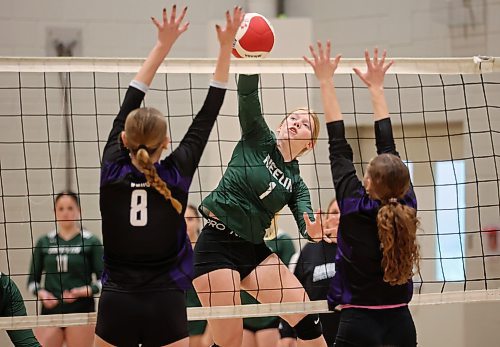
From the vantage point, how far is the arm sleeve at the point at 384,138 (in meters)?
3.95

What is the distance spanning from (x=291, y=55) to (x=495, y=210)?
7.88 feet

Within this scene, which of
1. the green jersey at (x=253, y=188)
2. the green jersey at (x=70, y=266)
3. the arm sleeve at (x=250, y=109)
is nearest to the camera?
the arm sleeve at (x=250, y=109)

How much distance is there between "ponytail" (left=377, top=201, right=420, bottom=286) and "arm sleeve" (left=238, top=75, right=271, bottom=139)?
1.30 meters

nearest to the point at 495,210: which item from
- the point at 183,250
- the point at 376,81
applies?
the point at 376,81

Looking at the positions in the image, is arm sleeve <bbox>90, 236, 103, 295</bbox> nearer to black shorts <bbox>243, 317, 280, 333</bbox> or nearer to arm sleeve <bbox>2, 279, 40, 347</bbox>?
black shorts <bbox>243, 317, 280, 333</bbox>

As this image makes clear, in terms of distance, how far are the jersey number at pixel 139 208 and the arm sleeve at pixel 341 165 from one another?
2.84 feet

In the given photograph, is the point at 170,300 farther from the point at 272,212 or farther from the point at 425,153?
the point at 425,153

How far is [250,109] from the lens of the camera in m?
4.73

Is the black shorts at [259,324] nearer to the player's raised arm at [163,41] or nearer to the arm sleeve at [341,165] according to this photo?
the arm sleeve at [341,165]

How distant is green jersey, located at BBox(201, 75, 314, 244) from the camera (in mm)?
4855

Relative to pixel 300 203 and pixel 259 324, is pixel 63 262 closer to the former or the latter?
pixel 259 324

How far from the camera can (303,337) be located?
4.94 m

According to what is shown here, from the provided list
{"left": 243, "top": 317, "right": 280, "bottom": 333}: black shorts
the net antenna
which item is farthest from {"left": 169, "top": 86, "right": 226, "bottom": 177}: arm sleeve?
the net antenna

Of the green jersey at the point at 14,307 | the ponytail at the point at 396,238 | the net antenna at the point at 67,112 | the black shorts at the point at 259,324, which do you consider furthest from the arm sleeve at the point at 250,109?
the net antenna at the point at 67,112
